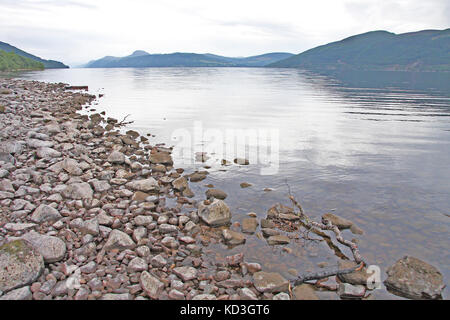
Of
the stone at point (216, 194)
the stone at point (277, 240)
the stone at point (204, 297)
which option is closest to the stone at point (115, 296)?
the stone at point (204, 297)

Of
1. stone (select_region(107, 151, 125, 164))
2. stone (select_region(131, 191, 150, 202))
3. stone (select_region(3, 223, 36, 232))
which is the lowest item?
stone (select_region(131, 191, 150, 202))

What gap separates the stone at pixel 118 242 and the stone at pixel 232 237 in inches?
109

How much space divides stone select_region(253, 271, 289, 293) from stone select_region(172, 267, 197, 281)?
152 centimetres

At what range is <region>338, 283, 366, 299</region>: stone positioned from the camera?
7.12m

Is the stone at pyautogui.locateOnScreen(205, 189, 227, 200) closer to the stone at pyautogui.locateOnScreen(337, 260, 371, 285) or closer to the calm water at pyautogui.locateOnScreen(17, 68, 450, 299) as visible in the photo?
the calm water at pyautogui.locateOnScreen(17, 68, 450, 299)

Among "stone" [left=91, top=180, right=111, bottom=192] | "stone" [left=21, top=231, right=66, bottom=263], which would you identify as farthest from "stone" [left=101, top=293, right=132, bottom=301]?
"stone" [left=91, top=180, right=111, bottom=192]

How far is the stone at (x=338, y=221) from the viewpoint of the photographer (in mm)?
10406

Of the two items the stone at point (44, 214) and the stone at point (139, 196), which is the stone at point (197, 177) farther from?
the stone at point (44, 214)

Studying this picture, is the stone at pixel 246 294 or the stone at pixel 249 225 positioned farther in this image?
the stone at pixel 249 225

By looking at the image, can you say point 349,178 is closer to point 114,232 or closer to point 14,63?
point 114,232

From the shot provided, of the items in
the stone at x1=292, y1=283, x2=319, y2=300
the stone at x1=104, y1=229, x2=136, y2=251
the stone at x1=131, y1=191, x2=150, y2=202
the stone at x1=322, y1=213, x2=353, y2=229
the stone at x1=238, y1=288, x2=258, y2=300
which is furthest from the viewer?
the stone at x1=131, y1=191, x2=150, y2=202

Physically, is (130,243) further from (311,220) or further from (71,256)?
(311,220)

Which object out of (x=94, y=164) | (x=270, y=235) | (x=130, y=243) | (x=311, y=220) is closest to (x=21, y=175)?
(x=94, y=164)
